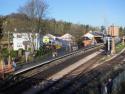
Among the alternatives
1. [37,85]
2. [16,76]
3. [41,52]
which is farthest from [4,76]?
Result: [41,52]

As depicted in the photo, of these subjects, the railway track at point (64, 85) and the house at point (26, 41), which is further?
the house at point (26, 41)

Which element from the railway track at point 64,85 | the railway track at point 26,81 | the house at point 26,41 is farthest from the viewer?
the house at point 26,41

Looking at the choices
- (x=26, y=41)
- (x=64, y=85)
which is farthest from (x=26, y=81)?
(x=26, y=41)

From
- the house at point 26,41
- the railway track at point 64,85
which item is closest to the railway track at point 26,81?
the railway track at point 64,85

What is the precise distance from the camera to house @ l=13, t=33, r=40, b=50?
73375 mm

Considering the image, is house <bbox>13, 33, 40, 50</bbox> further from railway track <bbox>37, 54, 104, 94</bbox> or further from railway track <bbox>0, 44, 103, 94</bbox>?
railway track <bbox>37, 54, 104, 94</bbox>

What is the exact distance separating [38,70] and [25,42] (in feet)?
127

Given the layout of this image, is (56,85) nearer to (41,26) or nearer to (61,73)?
(61,73)

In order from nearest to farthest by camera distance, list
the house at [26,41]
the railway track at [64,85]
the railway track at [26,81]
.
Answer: the railway track at [64,85] → the railway track at [26,81] → the house at [26,41]

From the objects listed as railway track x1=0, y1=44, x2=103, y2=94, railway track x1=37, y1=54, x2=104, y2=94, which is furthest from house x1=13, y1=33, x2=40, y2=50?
railway track x1=37, y1=54, x2=104, y2=94

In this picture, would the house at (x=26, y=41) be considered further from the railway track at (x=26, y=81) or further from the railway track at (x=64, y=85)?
the railway track at (x=64, y=85)

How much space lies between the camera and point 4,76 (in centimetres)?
3244

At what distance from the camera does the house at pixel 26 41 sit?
73375 millimetres

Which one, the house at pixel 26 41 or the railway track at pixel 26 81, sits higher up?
the house at pixel 26 41
